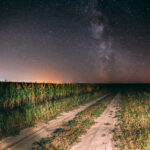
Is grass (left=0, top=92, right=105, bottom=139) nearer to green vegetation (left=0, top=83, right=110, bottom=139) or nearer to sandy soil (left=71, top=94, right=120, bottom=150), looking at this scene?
green vegetation (left=0, top=83, right=110, bottom=139)

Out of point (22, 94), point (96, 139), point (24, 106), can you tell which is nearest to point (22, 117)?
point (24, 106)

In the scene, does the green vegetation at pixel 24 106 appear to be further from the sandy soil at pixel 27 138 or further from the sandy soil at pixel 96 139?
the sandy soil at pixel 96 139

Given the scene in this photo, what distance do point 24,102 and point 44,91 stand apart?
8.91ft

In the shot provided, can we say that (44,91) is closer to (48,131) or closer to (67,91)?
(67,91)

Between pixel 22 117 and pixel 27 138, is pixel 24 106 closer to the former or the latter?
pixel 22 117

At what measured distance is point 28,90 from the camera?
1289 centimetres

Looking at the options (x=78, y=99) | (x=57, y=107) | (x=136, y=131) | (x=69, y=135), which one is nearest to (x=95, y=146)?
(x=69, y=135)

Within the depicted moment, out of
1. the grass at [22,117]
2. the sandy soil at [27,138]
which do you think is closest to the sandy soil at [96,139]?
the sandy soil at [27,138]

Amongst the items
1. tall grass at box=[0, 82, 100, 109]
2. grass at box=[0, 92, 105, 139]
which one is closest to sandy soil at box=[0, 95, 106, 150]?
grass at box=[0, 92, 105, 139]

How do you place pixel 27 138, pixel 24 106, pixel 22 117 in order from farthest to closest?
pixel 24 106 < pixel 22 117 < pixel 27 138

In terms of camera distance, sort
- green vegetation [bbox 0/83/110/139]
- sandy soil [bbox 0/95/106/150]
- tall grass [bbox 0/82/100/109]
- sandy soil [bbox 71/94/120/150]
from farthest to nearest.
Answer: tall grass [bbox 0/82/100/109] < green vegetation [bbox 0/83/110/139] < sandy soil [bbox 0/95/106/150] < sandy soil [bbox 71/94/120/150]

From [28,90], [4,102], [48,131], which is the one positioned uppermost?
[28,90]

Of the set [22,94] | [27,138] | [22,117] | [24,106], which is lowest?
[27,138]

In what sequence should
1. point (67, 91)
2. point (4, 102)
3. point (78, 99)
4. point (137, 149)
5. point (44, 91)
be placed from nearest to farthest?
1. point (137, 149)
2. point (4, 102)
3. point (44, 91)
4. point (78, 99)
5. point (67, 91)
